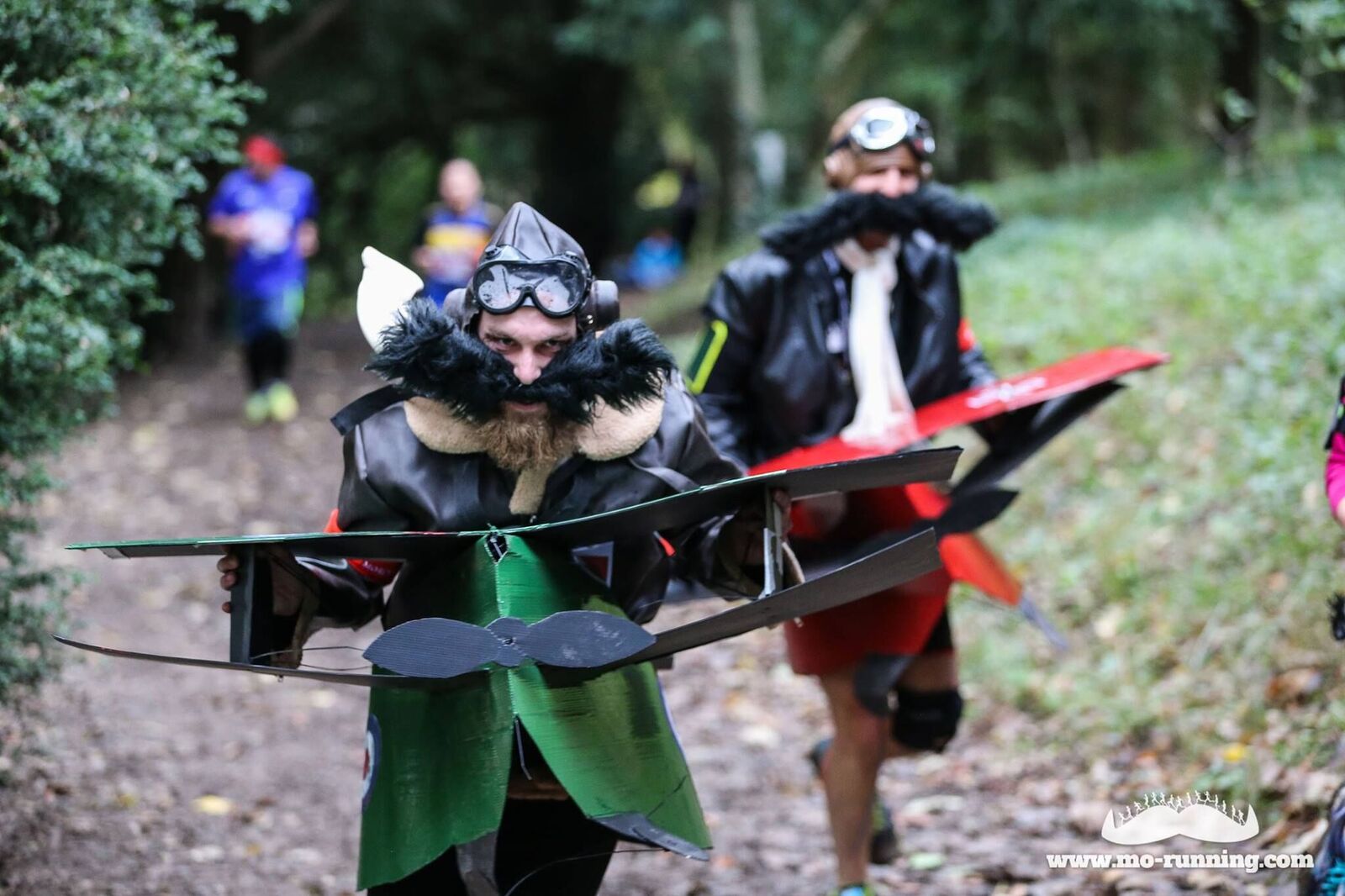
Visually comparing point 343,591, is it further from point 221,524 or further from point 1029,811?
point 221,524

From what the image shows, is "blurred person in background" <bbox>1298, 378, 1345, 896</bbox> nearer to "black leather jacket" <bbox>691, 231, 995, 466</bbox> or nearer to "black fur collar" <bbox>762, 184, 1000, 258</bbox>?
"black fur collar" <bbox>762, 184, 1000, 258</bbox>

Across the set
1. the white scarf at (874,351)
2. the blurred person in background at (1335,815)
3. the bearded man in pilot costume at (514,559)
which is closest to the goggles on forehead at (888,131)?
the white scarf at (874,351)

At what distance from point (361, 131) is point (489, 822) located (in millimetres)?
17593

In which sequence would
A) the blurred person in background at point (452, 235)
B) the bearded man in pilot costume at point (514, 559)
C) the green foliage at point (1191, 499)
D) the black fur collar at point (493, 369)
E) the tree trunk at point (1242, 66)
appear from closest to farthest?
the bearded man in pilot costume at point (514, 559) < the black fur collar at point (493, 369) < the green foliage at point (1191, 499) < the blurred person in background at point (452, 235) < the tree trunk at point (1242, 66)

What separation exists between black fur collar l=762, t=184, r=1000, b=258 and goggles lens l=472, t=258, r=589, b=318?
5.19ft

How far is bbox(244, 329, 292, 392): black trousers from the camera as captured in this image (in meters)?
12.1

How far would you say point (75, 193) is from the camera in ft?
13.9

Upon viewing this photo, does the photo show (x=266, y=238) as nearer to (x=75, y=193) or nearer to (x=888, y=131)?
(x=75, y=193)

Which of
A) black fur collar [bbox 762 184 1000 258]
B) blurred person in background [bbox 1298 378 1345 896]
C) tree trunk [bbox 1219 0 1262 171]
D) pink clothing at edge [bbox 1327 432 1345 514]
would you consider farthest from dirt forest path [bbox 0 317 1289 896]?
tree trunk [bbox 1219 0 1262 171]

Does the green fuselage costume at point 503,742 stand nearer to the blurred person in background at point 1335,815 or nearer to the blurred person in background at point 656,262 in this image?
the blurred person in background at point 1335,815

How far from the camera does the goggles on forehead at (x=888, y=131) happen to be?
15.6ft

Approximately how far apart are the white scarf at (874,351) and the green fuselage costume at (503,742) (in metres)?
1.66

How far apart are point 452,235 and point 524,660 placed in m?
8.50

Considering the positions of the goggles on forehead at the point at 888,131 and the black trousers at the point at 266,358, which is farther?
the black trousers at the point at 266,358
